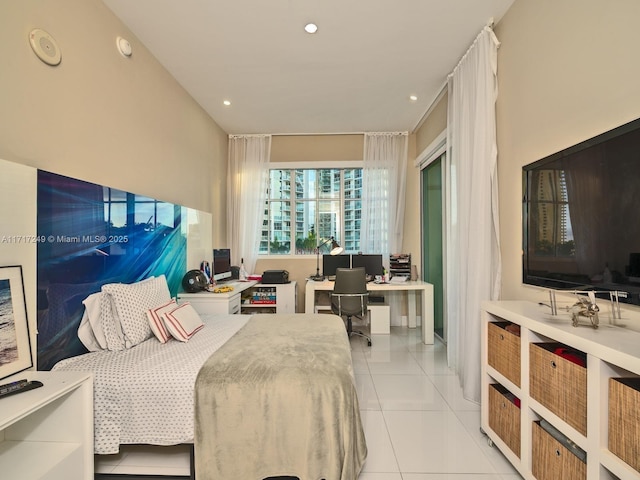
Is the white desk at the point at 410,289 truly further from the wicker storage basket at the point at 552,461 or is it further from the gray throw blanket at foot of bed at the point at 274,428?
the gray throw blanket at foot of bed at the point at 274,428

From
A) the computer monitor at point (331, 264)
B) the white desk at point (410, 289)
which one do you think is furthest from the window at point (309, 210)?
the white desk at point (410, 289)

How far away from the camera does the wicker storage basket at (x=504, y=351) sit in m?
Result: 1.58

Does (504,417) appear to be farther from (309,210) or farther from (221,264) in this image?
(309,210)

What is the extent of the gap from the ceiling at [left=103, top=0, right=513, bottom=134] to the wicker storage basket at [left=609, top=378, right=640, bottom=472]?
2.41 m

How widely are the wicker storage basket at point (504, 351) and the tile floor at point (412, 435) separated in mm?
515

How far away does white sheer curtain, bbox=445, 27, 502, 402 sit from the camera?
87.7 inches

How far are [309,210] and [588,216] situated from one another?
3.63 meters

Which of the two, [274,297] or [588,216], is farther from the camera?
[274,297]

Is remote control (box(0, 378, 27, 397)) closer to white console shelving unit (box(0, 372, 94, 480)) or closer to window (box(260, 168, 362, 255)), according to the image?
white console shelving unit (box(0, 372, 94, 480))

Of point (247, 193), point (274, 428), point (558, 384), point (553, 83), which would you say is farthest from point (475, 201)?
point (247, 193)

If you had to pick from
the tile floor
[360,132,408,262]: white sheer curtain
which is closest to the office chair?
the tile floor

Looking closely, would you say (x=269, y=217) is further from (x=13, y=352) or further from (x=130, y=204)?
(x=13, y=352)

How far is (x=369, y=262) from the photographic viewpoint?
421cm

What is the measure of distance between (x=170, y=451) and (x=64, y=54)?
2383 millimetres
